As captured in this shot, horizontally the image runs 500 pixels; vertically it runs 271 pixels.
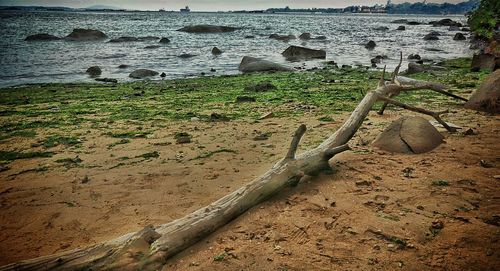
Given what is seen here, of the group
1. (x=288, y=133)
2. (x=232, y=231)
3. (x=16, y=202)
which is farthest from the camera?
(x=288, y=133)

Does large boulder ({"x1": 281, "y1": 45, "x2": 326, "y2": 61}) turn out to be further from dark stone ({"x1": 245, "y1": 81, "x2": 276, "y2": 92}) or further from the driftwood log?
the driftwood log

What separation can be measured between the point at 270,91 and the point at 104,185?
8628 mm

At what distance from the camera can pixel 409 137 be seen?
6.04m

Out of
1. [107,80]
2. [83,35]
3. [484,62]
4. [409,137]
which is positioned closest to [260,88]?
[409,137]

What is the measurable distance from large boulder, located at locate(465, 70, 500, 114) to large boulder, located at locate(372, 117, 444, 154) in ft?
10.3

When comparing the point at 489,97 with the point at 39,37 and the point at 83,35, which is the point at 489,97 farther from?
the point at 83,35

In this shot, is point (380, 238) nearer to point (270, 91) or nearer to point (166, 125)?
point (166, 125)

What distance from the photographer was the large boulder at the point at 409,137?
593cm

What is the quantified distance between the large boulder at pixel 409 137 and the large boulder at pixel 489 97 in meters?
3.14

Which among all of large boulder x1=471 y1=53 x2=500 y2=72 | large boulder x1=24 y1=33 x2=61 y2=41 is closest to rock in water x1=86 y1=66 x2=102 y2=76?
large boulder x1=471 y1=53 x2=500 y2=72

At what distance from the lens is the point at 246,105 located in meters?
10.6

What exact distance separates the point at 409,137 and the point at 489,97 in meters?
4.11

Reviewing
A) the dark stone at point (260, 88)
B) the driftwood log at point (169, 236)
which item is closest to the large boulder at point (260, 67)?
the dark stone at point (260, 88)

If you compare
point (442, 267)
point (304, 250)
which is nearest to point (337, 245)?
point (304, 250)
